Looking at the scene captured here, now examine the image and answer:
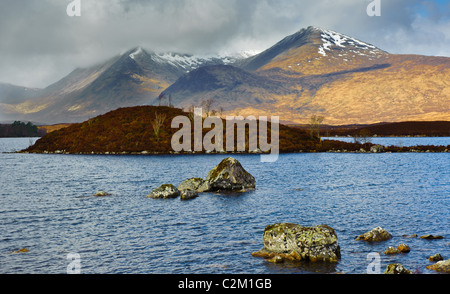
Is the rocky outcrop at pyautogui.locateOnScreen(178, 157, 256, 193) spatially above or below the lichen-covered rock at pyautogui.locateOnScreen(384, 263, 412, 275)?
above

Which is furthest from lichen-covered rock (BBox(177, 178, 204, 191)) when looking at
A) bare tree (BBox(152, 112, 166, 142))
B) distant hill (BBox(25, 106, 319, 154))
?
bare tree (BBox(152, 112, 166, 142))

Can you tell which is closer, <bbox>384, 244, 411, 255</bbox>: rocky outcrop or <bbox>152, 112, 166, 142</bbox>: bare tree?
<bbox>384, 244, 411, 255</bbox>: rocky outcrop

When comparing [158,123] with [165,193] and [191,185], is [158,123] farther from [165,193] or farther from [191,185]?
[165,193]

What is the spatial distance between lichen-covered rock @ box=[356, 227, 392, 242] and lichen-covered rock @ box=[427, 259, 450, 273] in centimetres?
598

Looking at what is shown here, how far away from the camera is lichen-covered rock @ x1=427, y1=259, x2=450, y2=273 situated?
21.9 m

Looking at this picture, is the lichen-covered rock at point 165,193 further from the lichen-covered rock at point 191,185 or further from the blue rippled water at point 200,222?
the lichen-covered rock at point 191,185

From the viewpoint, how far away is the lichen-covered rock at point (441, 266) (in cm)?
2189

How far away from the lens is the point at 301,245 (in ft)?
82.0

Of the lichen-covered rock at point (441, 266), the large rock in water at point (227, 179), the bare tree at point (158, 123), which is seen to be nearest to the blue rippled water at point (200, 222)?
the lichen-covered rock at point (441, 266)

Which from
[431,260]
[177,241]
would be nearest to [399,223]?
[431,260]

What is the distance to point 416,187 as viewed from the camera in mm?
56125

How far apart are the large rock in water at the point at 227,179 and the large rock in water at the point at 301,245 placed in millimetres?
26962

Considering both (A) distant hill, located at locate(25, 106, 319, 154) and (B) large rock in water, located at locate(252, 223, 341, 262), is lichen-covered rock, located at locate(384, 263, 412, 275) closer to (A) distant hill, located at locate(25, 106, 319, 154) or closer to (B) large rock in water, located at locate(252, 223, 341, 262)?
(B) large rock in water, located at locate(252, 223, 341, 262)

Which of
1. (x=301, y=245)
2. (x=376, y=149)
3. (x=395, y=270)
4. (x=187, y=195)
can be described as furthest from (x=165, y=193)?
(x=376, y=149)
